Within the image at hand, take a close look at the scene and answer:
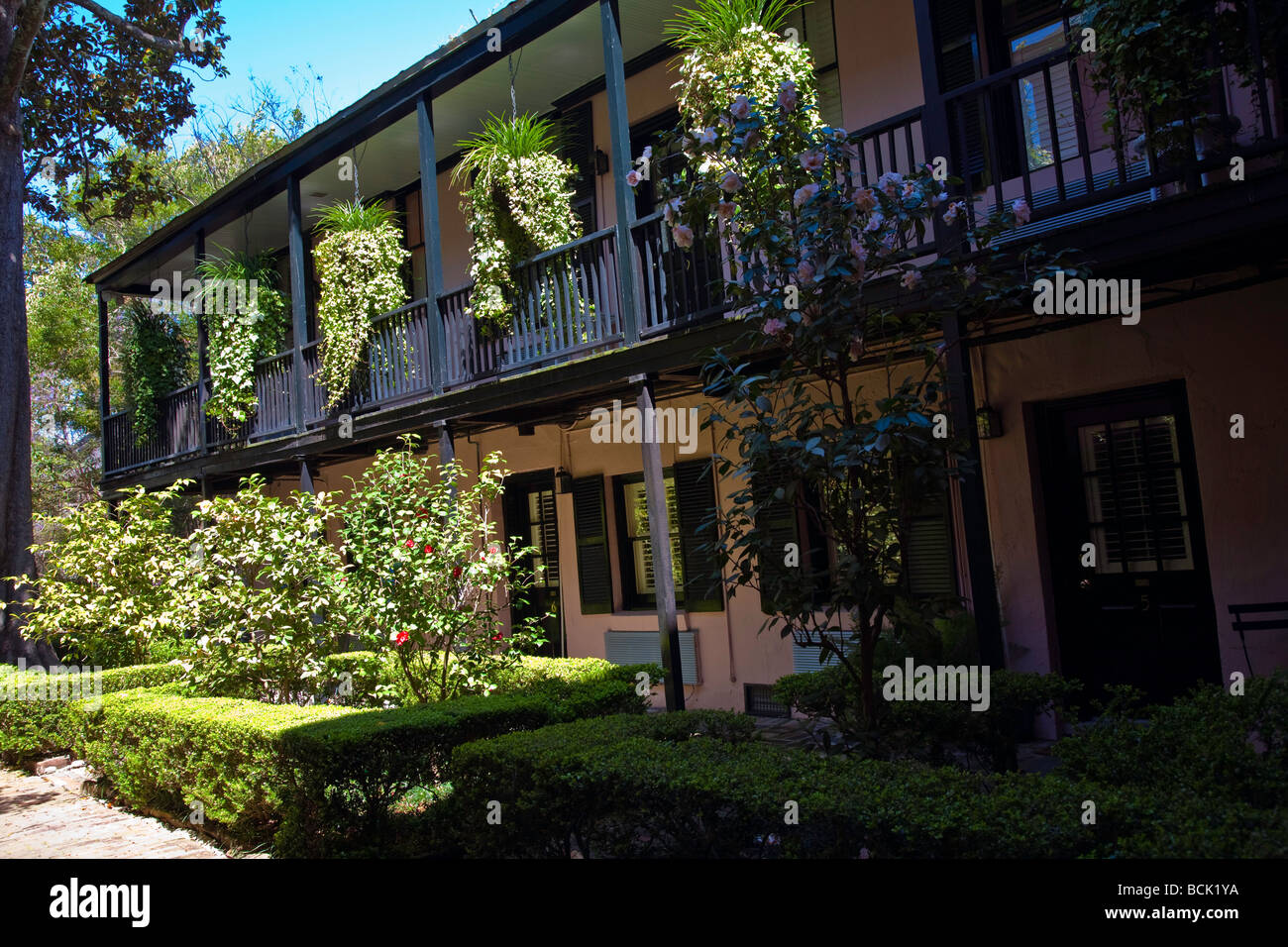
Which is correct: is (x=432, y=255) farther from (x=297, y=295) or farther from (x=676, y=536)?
(x=676, y=536)

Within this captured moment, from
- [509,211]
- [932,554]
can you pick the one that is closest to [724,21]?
[509,211]

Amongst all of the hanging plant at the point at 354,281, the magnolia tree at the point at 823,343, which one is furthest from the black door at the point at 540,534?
the magnolia tree at the point at 823,343

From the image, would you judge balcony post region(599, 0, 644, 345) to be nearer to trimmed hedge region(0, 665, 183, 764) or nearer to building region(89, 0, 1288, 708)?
building region(89, 0, 1288, 708)

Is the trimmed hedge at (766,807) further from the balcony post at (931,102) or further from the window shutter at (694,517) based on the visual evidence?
the window shutter at (694,517)

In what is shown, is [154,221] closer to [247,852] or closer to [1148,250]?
[247,852]

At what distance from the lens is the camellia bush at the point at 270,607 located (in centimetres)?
745

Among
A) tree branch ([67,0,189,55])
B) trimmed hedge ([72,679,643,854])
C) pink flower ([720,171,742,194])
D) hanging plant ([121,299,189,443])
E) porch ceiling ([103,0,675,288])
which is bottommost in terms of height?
trimmed hedge ([72,679,643,854])

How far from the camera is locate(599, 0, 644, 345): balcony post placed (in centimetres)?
782

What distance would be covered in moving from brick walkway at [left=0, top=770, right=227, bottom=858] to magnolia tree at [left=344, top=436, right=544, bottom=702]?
5.99ft

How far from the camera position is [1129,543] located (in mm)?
7188

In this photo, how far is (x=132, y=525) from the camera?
34.1ft

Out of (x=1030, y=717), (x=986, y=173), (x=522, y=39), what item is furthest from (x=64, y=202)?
(x=1030, y=717)

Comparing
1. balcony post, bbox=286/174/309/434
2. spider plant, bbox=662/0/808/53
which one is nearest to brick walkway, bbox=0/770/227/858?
balcony post, bbox=286/174/309/434

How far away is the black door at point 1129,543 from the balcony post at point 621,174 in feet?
11.1
